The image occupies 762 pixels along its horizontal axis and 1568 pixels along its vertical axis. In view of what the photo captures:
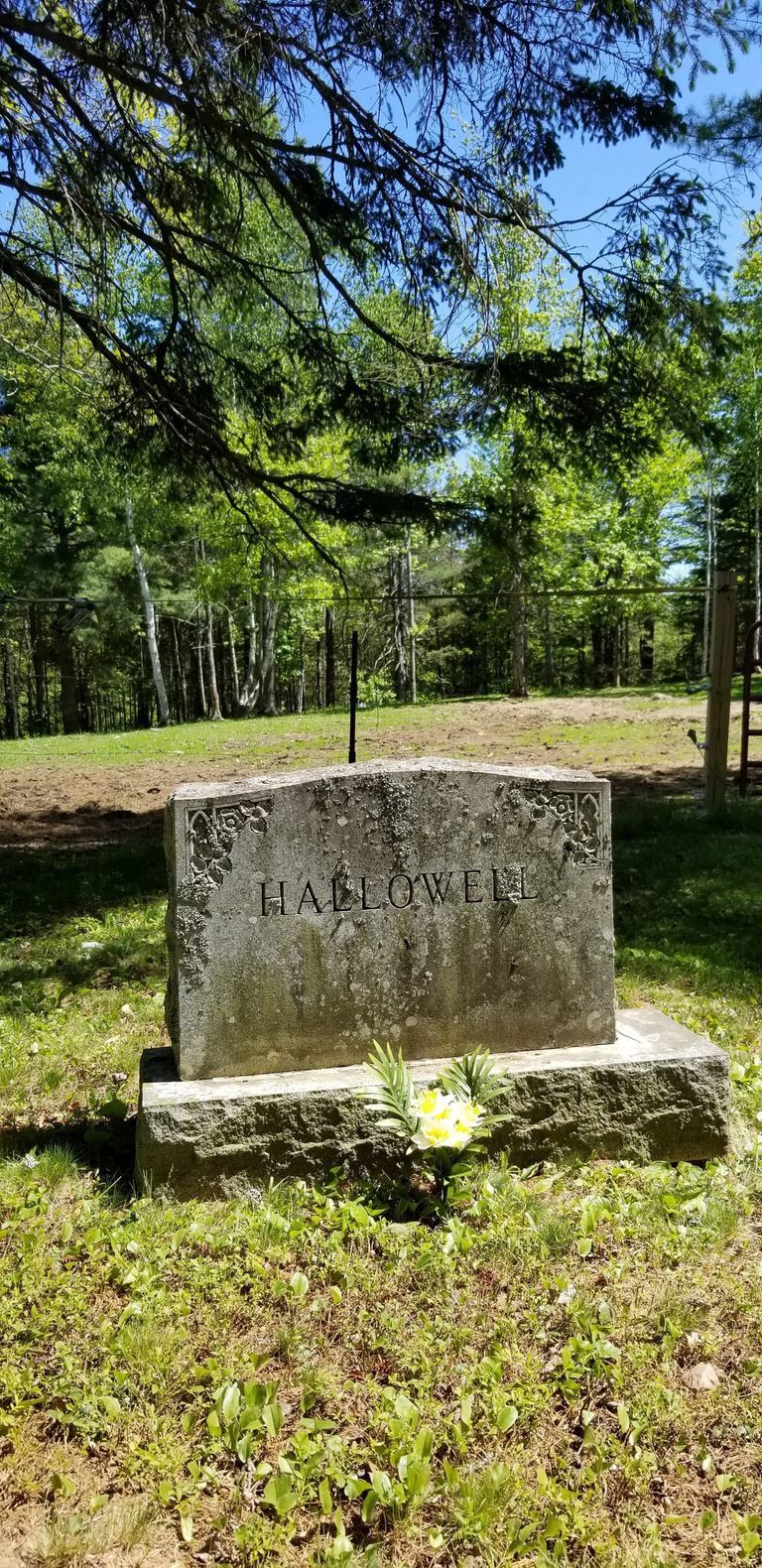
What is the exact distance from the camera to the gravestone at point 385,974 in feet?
11.1

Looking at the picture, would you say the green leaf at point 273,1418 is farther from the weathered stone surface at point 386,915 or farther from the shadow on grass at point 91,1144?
the weathered stone surface at point 386,915

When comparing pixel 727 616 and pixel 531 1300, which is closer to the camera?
pixel 531 1300

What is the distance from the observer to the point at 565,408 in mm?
6320

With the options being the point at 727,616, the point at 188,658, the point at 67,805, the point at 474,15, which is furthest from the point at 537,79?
the point at 188,658

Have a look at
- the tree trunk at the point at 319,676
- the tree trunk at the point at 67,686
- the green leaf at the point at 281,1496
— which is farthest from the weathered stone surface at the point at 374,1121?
the tree trunk at the point at 319,676

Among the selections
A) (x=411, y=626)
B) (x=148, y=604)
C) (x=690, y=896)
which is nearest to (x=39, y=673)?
(x=148, y=604)

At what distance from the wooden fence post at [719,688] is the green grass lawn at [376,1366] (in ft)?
18.9

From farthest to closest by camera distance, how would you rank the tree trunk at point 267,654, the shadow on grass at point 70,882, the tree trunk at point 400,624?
the tree trunk at point 267,654 < the tree trunk at point 400,624 < the shadow on grass at point 70,882

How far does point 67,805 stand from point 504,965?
338 inches

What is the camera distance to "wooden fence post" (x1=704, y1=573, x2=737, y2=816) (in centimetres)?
904

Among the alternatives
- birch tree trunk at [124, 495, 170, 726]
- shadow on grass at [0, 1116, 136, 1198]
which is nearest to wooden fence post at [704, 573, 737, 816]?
shadow on grass at [0, 1116, 136, 1198]

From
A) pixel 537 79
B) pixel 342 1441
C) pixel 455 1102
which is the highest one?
pixel 537 79

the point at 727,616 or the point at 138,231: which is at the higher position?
the point at 138,231

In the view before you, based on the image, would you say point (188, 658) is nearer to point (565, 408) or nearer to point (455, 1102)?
point (565, 408)
